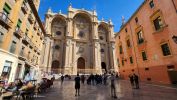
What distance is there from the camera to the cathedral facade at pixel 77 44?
105ft

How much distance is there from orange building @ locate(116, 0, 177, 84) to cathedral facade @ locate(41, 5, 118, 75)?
16.3 meters

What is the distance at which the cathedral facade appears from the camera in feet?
105

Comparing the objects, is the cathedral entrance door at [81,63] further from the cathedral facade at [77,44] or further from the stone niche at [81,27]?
the stone niche at [81,27]

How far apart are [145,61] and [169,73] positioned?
3.73 meters

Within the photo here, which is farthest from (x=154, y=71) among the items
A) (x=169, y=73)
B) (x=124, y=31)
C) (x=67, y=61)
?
(x=67, y=61)

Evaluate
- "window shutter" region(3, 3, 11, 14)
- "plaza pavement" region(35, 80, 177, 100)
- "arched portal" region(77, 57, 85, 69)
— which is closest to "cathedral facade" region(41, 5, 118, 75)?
"arched portal" region(77, 57, 85, 69)

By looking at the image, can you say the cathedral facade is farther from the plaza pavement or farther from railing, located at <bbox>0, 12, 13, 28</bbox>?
the plaza pavement

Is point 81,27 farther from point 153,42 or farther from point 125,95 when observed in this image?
point 125,95

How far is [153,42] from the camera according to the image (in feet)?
44.3

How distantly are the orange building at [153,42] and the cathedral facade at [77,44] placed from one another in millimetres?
16257

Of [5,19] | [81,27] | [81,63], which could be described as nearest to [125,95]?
[5,19]

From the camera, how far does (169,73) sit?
11.4 metres

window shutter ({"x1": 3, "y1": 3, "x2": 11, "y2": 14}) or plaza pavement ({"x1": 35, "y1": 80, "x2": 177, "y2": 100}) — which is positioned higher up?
window shutter ({"x1": 3, "y1": 3, "x2": 11, "y2": 14})

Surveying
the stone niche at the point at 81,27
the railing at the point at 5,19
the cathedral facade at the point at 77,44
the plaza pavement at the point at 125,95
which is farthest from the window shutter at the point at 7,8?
the stone niche at the point at 81,27
